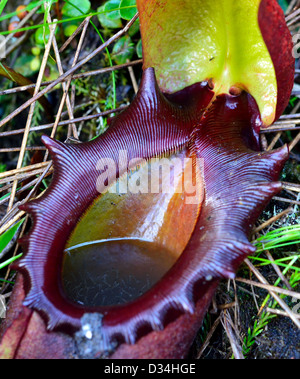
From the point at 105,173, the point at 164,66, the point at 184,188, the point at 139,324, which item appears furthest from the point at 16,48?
the point at 139,324

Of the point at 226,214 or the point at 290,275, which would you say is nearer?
the point at 226,214

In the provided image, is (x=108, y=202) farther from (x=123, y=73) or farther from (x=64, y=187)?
(x=123, y=73)

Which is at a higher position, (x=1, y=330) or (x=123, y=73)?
(x=123, y=73)

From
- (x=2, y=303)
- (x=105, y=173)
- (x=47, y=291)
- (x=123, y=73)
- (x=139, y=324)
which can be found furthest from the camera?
(x=123, y=73)

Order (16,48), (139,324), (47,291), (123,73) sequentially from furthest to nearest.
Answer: (16,48), (123,73), (47,291), (139,324)

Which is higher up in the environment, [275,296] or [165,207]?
[165,207]

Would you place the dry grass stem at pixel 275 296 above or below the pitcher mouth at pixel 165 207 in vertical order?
below

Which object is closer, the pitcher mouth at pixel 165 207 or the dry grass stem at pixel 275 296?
the pitcher mouth at pixel 165 207

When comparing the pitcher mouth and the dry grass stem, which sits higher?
the pitcher mouth

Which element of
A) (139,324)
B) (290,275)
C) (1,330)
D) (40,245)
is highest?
(40,245)

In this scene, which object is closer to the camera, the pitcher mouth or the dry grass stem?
the pitcher mouth

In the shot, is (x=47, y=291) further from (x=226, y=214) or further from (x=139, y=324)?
(x=226, y=214)
